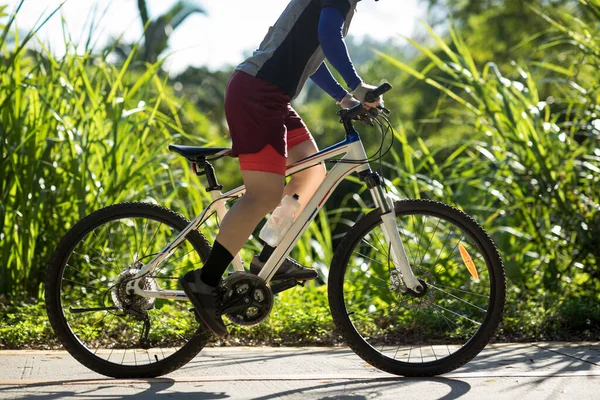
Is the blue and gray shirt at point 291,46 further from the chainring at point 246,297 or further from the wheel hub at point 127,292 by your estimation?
the wheel hub at point 127,292

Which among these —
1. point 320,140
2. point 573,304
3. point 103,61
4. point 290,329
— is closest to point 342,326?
point 290,329

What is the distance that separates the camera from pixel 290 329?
470cm

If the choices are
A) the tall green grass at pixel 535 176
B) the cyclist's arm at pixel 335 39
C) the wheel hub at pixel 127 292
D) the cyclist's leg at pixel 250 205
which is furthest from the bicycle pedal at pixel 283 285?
the tall green grass at pixel 535 176

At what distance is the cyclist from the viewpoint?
358 cm

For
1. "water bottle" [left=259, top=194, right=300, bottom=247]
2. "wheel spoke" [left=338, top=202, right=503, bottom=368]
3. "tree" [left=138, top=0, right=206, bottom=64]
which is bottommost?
"wheel spoke" [left=338, top=202, right=503, bottom=368]

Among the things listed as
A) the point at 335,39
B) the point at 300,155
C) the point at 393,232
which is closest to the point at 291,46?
the point at 335,39

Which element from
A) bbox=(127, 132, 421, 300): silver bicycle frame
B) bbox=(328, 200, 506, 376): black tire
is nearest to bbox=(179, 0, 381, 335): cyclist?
bbox=(127, 132, 421, 300): silver bicycle frame

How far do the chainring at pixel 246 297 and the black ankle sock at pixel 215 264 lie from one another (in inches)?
2.0

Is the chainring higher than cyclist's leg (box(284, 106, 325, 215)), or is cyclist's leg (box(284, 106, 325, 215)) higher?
cyclist's leg (box(284, 106, 325, 215))

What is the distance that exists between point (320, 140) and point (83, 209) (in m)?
30.9

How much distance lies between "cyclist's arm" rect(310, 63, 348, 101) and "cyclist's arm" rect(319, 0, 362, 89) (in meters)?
0.40

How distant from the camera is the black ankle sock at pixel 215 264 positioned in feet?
11.9

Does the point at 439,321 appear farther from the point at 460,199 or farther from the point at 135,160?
the point at 135,160

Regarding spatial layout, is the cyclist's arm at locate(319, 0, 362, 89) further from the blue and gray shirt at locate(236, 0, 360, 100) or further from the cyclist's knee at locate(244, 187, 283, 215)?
the cyclist's knee at locate(244, 187, 283, 215)
